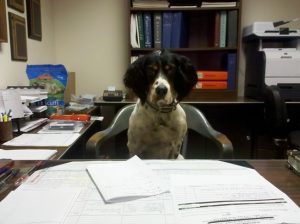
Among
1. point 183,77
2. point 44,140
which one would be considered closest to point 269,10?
Result: point 183,77

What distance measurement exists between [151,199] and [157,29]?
227 cm

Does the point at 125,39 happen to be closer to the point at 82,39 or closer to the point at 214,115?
the point at 82,39

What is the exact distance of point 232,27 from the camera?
2.67 meters

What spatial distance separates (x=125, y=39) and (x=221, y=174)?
244 centimetres

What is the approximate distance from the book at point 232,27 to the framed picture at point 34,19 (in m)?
1.68

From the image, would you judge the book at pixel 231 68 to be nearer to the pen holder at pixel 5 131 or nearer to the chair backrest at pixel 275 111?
the chair backrest at pixel 275 111

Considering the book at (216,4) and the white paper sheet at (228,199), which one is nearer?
the white paper sheet at (228,199)

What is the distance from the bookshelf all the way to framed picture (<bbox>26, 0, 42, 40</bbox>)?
2.62 ft

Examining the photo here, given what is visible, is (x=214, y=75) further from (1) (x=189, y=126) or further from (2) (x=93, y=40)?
(2) (x=93, y=40)

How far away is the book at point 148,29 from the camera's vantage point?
2674mm

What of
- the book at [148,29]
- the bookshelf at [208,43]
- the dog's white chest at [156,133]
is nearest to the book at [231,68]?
the bookshelf at [208,43]

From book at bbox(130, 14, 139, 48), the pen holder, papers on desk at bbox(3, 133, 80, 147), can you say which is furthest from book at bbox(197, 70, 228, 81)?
the pen holder

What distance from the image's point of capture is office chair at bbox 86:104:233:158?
1.29 metres

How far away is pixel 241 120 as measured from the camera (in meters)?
2.83
